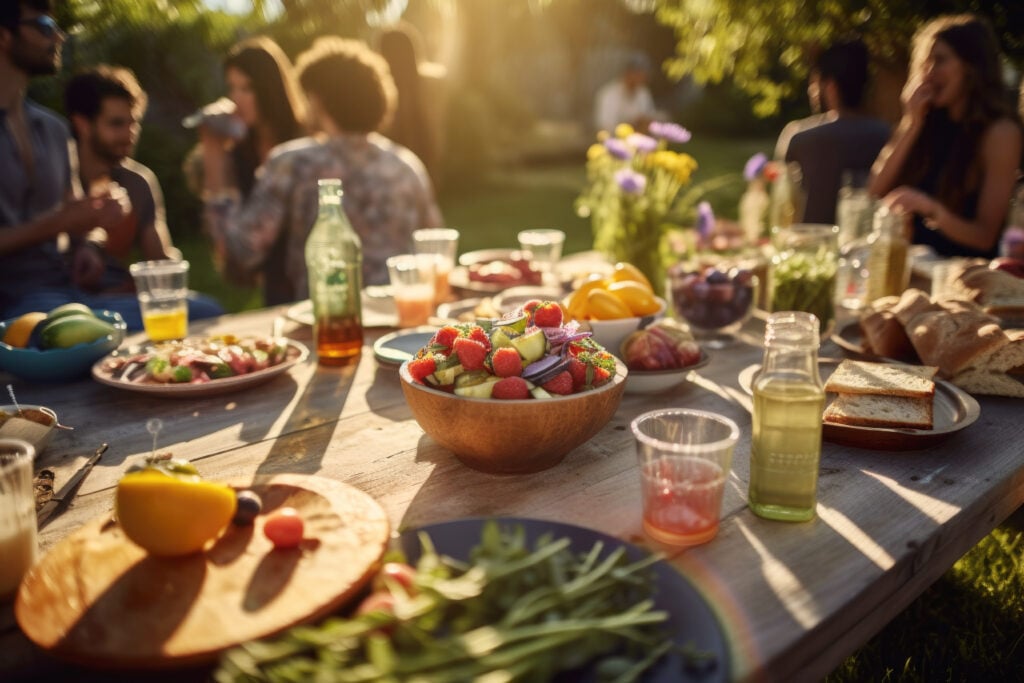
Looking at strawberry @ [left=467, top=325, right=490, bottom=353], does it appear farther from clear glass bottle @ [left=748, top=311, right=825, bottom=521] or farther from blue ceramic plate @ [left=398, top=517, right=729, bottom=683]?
clear glass bottle @ [left=748, top=311, right=825, bottom=521]

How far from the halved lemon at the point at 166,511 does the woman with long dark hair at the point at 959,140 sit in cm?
336

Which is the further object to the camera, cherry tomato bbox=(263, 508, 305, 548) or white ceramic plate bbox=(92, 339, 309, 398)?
white ceramic plate bbox=(92, 339, 309, 398)

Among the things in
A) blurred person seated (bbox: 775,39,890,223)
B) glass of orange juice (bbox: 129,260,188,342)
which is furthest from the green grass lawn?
blurred person seated (bbox: 775,39,890,223)

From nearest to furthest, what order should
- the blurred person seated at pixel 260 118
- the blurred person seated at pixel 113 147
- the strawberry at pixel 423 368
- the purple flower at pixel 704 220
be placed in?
1. the strawberry at pixel 423 368
2. the purple flower at pixel 704 220
3. the blurred person seated at pixel 260 118
4. the blurred person seated at pixel 113 147

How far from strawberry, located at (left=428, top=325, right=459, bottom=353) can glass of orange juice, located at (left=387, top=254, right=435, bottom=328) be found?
1.01 m

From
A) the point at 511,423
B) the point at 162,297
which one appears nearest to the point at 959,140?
the point at 511,423

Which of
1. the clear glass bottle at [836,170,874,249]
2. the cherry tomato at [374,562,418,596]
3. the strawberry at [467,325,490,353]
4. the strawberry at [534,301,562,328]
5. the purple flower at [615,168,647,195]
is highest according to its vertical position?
the purple flower at [615,168,647,195]

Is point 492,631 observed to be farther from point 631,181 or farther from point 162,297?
point 631,181

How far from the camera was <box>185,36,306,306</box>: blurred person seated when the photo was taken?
163 inches

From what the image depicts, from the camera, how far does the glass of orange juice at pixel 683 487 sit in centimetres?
127

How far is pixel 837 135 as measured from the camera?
4824 millimetres

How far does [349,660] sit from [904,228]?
257cm

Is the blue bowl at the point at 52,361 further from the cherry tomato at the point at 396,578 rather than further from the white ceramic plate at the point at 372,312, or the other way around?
the cherry tomato at the point at 396,578

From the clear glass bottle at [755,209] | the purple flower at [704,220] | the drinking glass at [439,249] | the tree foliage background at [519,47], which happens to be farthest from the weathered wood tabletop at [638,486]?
the tree foliage background at [519,47]
